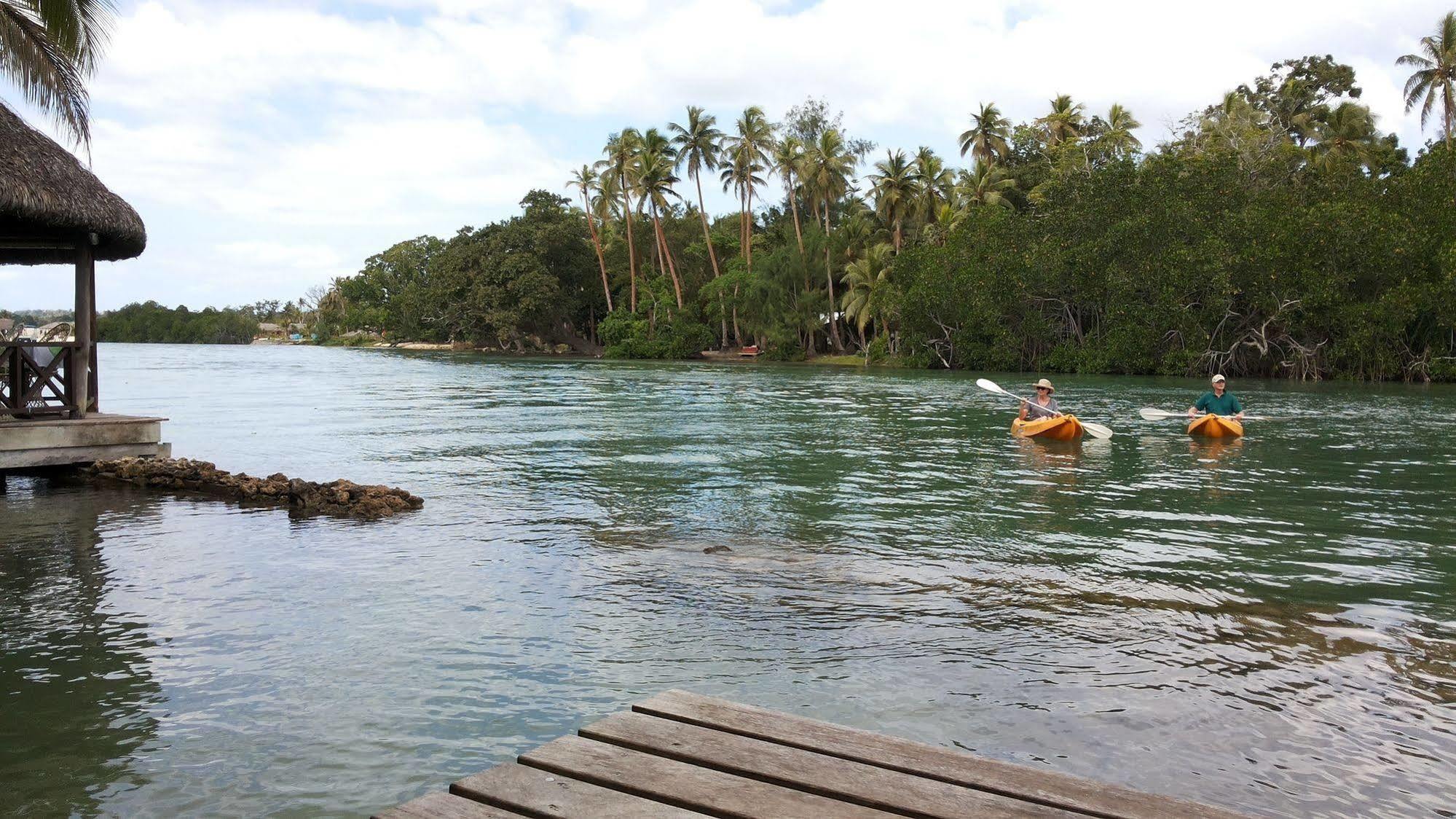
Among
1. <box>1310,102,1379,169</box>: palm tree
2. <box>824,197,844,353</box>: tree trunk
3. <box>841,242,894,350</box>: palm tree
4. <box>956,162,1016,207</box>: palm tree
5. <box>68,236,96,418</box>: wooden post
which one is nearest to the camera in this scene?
<box>68,236,96,418</box>: wooden post

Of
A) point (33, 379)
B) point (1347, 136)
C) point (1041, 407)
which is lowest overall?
point (1041, 407)

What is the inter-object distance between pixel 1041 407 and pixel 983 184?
139 ft

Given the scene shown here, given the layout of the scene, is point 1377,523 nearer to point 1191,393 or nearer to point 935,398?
point 935,398

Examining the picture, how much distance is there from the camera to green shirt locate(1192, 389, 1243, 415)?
832 inches

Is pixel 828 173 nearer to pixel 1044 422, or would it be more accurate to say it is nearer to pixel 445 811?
pixel 1044 422

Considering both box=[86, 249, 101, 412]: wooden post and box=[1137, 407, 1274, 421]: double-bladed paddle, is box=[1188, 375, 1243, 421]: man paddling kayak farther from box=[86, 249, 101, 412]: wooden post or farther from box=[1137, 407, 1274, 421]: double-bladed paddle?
box=[86, 249, 101, 412]: wooden post

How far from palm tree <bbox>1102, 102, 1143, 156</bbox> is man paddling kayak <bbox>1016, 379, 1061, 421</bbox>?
36.1 m

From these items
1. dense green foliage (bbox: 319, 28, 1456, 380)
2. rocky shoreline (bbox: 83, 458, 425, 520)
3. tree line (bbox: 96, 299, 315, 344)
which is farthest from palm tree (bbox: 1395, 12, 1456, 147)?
tree line (bbox: 96, 299, 315, 344)

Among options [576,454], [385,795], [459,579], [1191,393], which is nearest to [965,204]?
[1191,393]

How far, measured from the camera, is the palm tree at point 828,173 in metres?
65.4

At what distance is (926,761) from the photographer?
292 centimetres

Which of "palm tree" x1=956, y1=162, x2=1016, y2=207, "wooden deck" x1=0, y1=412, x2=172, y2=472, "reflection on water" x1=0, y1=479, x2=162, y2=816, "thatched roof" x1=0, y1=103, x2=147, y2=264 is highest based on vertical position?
"palm tree" x1=956, y1=162, x2=1016, y2=207

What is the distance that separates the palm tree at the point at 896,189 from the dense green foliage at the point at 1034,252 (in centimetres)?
15

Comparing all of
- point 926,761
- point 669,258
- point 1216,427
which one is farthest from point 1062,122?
point 926,761
